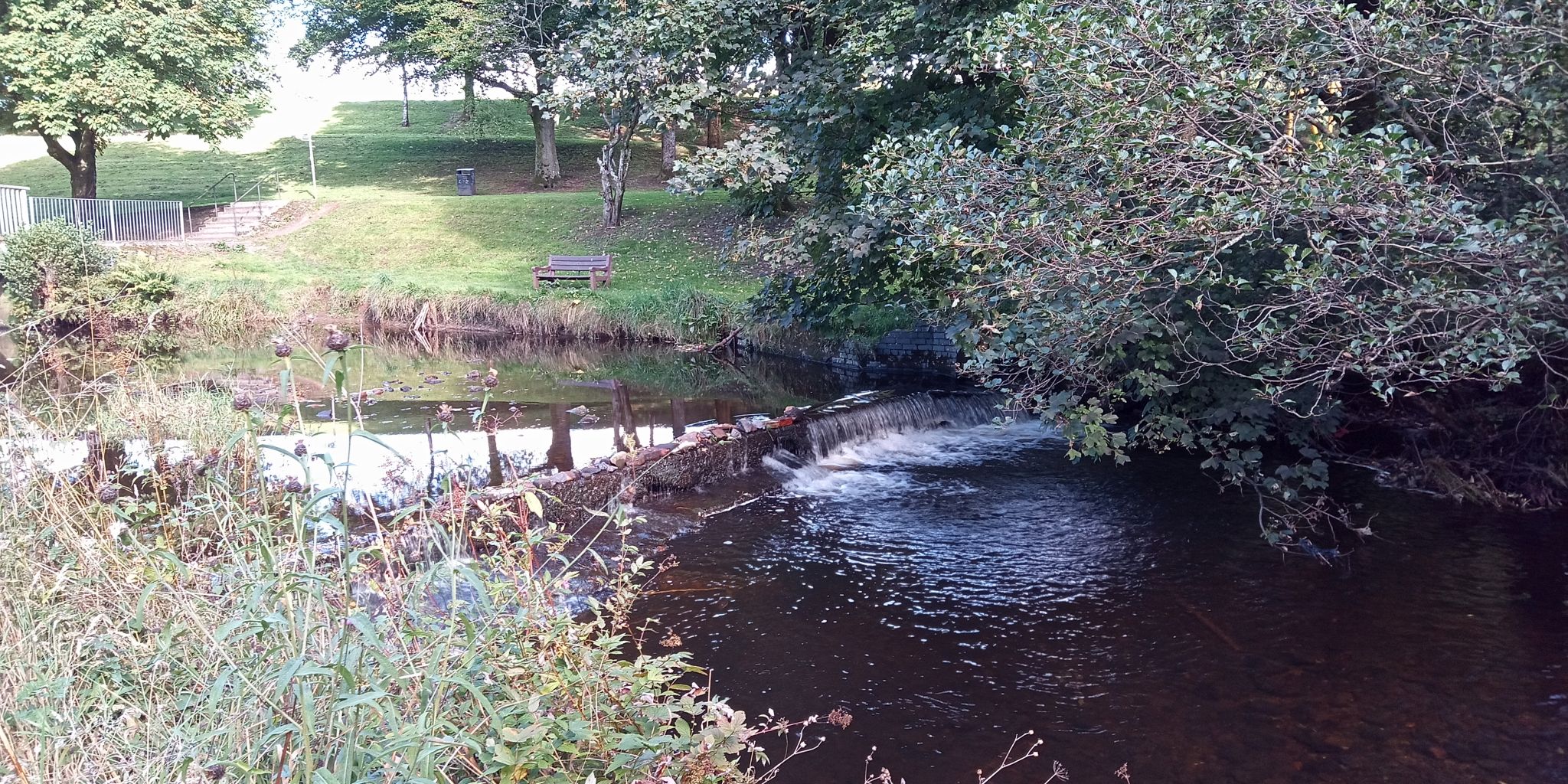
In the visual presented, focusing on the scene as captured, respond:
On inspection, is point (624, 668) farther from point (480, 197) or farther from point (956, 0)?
point (480, 197)

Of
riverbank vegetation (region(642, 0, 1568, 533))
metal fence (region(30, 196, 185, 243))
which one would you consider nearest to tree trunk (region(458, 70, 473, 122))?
metal fence (region(30, 196, 185, 243))

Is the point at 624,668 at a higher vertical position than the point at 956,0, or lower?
lower

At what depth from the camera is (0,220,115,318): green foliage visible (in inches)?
734

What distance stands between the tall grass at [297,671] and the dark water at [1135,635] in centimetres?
193

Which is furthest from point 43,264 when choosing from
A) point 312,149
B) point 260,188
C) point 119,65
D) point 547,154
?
point 312,149

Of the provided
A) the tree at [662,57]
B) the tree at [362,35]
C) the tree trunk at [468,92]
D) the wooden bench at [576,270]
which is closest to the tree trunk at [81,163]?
the tree at [362,35]

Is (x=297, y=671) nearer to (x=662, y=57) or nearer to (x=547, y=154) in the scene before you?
(x=662, y=57)

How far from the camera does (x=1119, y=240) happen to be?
5.89 m

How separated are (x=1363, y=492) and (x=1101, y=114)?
5.74m

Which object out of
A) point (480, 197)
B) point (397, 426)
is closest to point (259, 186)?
point (480, 197)

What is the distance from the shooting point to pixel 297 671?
230 cm

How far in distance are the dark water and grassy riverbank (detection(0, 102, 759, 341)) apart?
35.4 ft

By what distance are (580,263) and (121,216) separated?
13.6 metres

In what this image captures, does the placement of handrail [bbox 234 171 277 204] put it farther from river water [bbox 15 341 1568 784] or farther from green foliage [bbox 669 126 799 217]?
green foliage [bbox 669 126 799 217]
